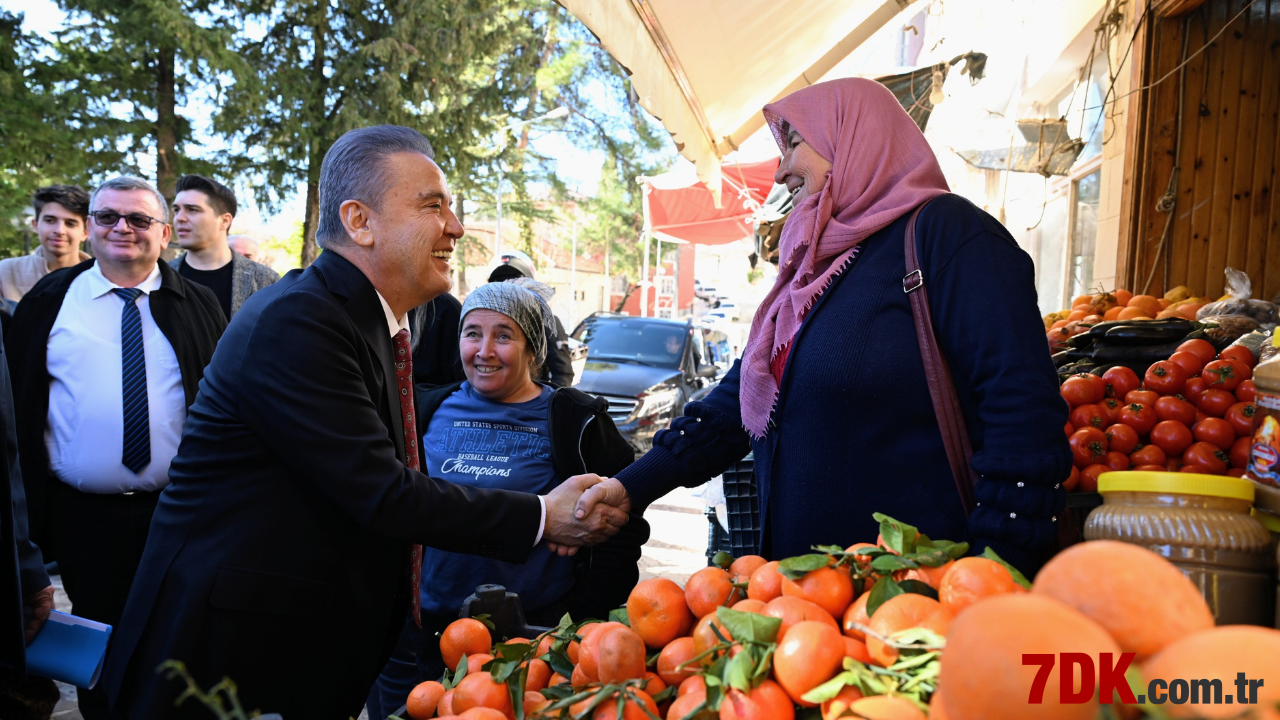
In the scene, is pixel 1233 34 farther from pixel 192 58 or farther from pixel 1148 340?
pixel 192 58

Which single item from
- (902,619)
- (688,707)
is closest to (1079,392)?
(902,619)

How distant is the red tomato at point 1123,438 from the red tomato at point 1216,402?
0.24 m

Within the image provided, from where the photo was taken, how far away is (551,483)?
2.98m

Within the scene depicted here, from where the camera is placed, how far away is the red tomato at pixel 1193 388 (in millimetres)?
2963

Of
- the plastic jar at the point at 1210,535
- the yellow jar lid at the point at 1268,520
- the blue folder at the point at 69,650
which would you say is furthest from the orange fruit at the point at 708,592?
the blue folder at the point at 69,650

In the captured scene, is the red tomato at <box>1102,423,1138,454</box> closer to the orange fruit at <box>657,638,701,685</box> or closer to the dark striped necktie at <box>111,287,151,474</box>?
the orange fruit at <box>657,638,701,685</box>

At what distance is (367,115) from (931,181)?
13371mm

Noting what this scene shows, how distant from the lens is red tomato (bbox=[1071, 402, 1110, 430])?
3.02m

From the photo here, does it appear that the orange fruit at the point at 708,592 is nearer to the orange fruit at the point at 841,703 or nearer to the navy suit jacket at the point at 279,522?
the orange fruit at the point at 841,703

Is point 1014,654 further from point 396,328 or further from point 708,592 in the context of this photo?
point 396,328

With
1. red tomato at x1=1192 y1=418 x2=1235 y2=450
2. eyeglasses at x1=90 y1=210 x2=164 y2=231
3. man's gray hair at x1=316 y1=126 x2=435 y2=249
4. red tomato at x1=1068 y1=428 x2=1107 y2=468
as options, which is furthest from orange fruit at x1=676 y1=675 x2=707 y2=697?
eyeglasses at x1=90 y1=210 x2=164 y2=231

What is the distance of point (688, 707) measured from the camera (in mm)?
1240

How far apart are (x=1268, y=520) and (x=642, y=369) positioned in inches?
A: 403

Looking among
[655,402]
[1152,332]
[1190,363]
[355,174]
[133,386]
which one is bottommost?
[655,402]
